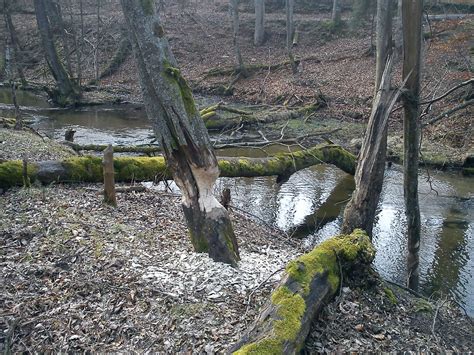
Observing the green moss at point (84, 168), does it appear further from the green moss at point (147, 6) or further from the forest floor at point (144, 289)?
the green moss at point (147, 6)

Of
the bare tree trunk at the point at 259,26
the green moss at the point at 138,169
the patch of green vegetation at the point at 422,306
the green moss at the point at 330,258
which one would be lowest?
the patch of green vegetation at the point at 422,306

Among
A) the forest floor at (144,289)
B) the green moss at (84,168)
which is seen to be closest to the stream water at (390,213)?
the forest floor at (144,289)

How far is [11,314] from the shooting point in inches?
210

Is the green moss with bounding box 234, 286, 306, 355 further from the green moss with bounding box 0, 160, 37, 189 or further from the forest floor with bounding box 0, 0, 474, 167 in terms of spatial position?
the forest floor with bounding box 0, 0, 474, 167

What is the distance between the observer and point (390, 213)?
12078 millimetres

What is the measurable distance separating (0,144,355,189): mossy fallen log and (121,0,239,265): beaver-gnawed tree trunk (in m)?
4.21

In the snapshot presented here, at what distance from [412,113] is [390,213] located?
174 inches

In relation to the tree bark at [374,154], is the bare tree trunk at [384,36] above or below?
above

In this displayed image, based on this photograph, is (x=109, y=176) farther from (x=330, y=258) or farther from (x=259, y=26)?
(x=259, y=26)

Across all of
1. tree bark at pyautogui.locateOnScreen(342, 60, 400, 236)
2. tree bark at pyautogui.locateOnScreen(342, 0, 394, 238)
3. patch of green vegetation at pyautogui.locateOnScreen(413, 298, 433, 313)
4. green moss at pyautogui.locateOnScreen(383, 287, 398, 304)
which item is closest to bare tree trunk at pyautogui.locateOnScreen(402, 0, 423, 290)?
tree bark at pyautogui.locateOnScreen(342, 60, 400, 236)

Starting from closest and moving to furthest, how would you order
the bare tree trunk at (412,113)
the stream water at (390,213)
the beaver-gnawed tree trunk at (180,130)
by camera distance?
the beaver-gnawed tree trunk at (180,130) → the bare tree trunk at (412,113) → the stream water at (390,213)

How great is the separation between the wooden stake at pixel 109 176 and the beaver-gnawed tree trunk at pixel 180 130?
6.95 feet

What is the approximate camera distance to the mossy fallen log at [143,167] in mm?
9289

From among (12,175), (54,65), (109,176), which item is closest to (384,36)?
(109,176)
